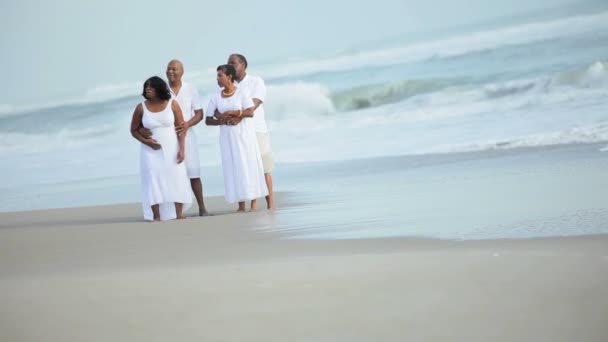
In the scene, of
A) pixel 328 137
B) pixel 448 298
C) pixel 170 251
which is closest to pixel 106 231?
pixel 170 251

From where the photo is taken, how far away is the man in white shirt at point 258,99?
268 inches

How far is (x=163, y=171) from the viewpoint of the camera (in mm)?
6621

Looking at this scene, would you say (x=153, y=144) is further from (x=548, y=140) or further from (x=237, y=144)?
(x=548, y=140)

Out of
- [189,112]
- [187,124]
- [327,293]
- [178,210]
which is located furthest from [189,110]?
[327,293]

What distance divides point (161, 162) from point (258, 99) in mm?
774

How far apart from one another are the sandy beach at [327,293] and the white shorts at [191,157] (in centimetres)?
219

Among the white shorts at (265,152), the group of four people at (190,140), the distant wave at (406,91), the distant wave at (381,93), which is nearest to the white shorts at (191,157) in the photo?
the group of four people at (190,140)

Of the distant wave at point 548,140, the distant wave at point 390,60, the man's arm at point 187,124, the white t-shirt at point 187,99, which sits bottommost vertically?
the distant wave at point 548,140

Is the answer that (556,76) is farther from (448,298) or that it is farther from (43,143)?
(448,298)

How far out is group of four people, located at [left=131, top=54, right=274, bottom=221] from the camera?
6594mm

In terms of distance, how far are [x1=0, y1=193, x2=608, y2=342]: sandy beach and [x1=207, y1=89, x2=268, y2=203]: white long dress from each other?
6.57 ft

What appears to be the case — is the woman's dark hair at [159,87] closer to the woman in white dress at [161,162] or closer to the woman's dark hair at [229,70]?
the woman in white dress at [161,162]

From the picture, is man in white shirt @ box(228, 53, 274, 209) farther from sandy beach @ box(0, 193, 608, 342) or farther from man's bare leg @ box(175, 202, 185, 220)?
sandy beach @ box(0, 193, 608, 342)

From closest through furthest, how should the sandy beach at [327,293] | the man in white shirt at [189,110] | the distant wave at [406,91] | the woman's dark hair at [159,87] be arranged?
the sandy beach at [327,293] < the woman's dark hair at [159,87] < the man in white shirt at [189,110] < the distant wave at [406,91]
